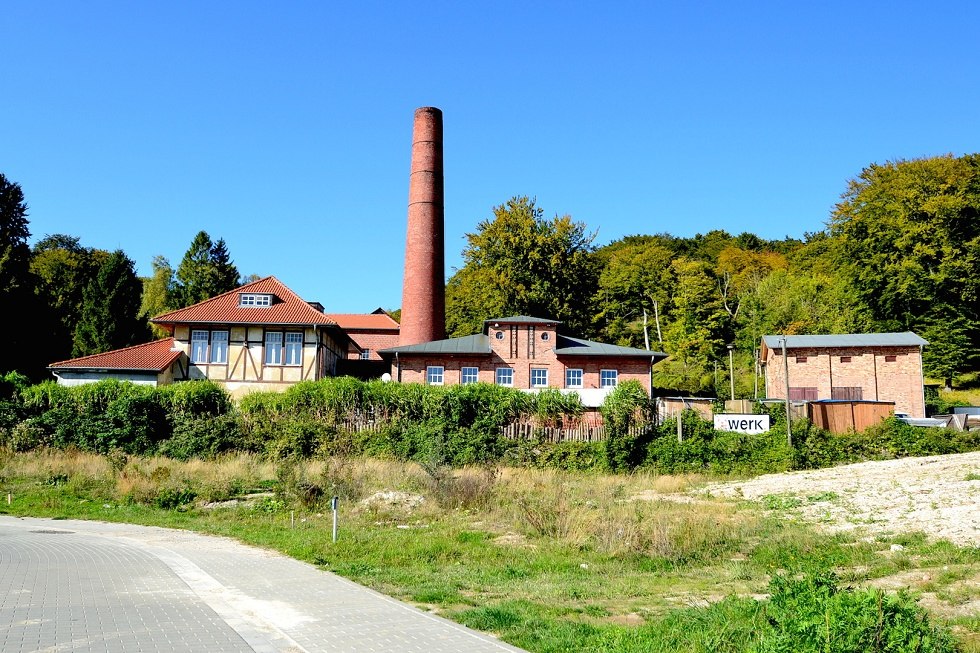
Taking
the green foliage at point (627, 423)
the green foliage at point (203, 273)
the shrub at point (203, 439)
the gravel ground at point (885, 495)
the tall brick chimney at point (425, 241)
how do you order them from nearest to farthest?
the gravel ground at point (885, 495) < the green foliage at point (627, 423) < the shrub at point (203, 439) < the tall brick chimney at point (425, 241) < the green foliage at point (203, 273)

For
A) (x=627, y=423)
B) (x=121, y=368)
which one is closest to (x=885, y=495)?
(x=627, y=423)

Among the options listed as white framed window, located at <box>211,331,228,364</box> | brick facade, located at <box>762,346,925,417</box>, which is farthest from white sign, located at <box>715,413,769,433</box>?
white framed window, located at <box>211,331,228,364</box>

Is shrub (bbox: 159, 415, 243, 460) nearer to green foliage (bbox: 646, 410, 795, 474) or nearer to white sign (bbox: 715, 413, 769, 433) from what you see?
green foliage (bbox: 646, 410, 795, 474)

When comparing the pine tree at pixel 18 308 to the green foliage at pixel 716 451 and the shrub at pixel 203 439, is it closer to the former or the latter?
the shrub at pixel 203 439

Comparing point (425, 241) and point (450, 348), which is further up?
point (425, 241)

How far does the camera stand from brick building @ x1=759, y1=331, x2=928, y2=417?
3822 centimetres

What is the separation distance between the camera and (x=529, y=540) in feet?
49.8

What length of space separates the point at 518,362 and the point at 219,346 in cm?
1440

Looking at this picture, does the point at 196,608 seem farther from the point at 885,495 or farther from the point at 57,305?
the point at 57,305

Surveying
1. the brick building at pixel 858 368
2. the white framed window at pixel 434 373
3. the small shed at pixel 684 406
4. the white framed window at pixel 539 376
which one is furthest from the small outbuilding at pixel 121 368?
the brick building at pixel 858 368

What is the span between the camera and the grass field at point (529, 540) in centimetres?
884

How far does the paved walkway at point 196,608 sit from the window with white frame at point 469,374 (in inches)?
908

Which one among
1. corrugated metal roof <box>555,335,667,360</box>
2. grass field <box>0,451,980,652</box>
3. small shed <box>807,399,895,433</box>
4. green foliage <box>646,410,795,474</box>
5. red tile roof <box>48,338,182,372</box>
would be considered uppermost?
corrugated metal roof <box>555,335,667,360</box>

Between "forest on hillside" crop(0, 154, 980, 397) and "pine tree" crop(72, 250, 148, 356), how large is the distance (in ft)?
0.27
